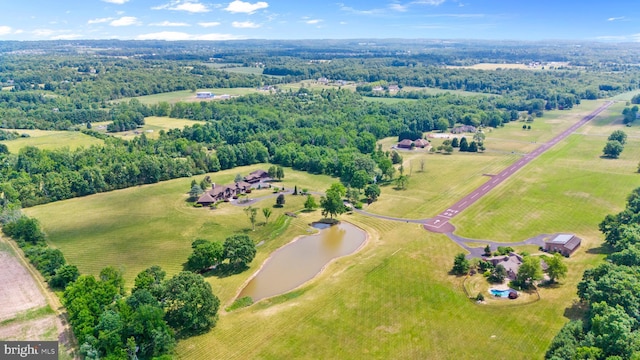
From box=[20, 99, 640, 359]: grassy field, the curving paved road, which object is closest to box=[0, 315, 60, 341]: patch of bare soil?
box=[20, 99, 640, 359]: grassy field

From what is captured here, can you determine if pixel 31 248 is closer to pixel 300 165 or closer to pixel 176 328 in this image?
pixel 176 328

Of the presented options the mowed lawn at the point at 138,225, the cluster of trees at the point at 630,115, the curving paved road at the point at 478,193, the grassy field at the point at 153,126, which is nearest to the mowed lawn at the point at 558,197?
the curving paved road at the point at 478,193

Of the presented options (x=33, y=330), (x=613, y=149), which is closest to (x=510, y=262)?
(x=33, y=330)

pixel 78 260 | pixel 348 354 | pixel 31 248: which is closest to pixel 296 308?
pixel 348 354

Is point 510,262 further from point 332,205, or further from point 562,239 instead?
point 332,205

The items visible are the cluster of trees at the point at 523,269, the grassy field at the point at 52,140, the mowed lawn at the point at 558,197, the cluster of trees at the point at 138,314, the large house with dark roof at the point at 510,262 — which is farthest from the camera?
the grassy field at the point at 52,140

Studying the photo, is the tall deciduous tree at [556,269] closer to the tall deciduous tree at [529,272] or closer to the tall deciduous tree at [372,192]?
the tall deciduous tree at [529,272]

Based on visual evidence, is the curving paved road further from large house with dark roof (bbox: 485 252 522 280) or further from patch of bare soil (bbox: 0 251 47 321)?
patch of bare soil (bbox: 0 251 47 321)
